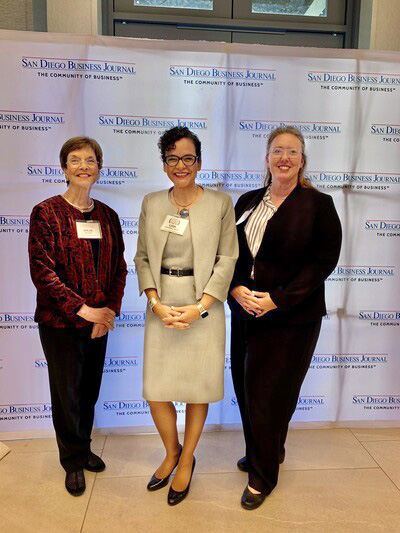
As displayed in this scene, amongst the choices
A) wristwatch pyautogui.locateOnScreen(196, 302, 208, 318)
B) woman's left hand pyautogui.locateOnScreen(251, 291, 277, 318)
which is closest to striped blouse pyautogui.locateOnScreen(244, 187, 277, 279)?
woman's left hand pyautogui.locateOnScreen(251, 291, 277, 318)

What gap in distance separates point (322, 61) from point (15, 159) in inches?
69.8

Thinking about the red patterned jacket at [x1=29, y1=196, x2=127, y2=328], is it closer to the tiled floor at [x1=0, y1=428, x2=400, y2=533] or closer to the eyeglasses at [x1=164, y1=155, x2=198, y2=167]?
the eyeglasses at [x1=164, y1=155, x2=198, y2=167]

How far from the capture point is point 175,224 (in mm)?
1944

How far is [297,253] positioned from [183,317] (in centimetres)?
56

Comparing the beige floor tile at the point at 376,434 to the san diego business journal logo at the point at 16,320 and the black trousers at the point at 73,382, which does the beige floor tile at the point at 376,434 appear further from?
the san diego business journal logo at the point at 16,320

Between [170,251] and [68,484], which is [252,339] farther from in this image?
[68,484]

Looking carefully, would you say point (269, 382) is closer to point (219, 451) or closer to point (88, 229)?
point (219, 451)

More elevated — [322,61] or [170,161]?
[322,61]

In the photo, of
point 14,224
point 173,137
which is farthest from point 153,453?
point 173,137

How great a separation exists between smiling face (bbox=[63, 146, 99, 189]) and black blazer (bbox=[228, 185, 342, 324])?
0.82 meters

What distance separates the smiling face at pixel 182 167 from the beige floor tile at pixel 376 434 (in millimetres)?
1927

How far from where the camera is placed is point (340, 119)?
261 cm

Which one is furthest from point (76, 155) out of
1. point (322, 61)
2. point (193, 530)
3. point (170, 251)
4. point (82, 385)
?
point (193, 530)

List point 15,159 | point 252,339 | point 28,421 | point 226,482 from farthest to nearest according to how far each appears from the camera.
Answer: point 28,421, point 15,159, point 226,482, point 252,339
